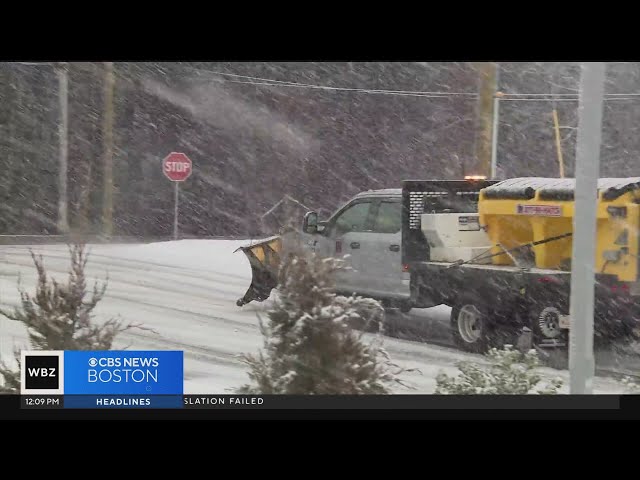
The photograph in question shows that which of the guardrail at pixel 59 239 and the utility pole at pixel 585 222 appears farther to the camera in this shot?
the guardrail at pixel 59 239

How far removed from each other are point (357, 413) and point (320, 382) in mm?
428

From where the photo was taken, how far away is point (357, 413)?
6543 millimetres

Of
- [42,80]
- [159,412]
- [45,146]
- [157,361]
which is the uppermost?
[42,80]

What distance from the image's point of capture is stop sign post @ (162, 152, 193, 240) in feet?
61.1

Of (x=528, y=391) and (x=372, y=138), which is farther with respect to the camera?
(x=372, y=138)

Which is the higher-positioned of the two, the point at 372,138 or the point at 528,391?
the point at 372,138

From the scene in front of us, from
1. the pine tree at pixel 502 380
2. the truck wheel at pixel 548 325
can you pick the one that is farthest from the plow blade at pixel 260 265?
the truck wheel at pixel 548 325

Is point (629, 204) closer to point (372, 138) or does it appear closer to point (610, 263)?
point (610, 263)

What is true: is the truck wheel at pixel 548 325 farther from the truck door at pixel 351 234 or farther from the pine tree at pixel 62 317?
the pine tree at pixel 62 317

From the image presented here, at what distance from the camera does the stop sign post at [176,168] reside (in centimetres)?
1861

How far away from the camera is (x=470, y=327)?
9.39m

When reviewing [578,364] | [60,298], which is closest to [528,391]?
[578,364]

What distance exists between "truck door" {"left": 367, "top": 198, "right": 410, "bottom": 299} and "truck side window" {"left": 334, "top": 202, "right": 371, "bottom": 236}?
0.52 ft

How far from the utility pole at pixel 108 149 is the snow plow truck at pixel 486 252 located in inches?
372
